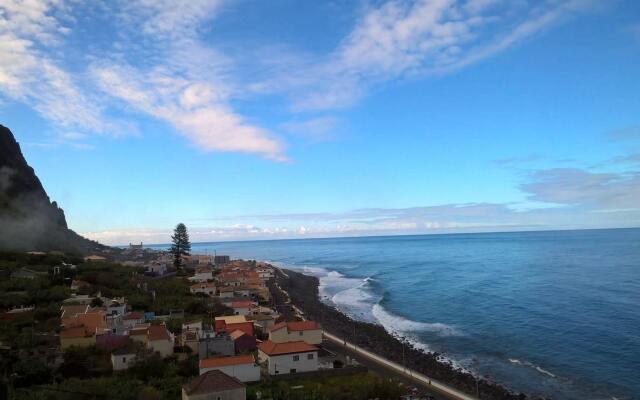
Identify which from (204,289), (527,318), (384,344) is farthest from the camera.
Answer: (204,289)

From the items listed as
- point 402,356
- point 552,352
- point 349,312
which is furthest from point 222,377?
point 349,312

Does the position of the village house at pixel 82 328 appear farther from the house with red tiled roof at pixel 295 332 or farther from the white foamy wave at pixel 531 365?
the white foamy wave at pixel 531 365

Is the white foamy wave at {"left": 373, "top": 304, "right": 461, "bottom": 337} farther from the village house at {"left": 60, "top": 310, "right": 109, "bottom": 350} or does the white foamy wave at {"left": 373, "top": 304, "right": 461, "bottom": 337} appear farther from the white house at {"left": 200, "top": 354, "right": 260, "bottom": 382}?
the village house at {"left": 60, "top": 310, "right": 109, "bottom": 350}

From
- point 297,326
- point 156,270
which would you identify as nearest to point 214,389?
point 297,326

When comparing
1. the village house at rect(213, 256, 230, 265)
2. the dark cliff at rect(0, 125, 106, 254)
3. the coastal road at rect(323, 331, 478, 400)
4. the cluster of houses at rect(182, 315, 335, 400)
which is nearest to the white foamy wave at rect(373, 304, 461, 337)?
the coastal road at rect(323, 331, 478, 400)

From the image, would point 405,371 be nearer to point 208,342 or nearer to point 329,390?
point 329,390
